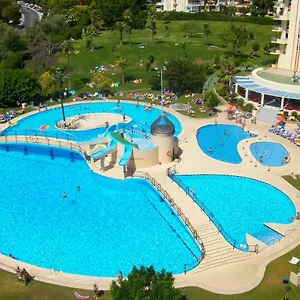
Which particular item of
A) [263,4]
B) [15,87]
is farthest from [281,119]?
[263,4]

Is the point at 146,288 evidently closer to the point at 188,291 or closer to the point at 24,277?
the point at 188,291

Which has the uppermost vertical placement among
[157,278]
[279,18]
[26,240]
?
[279,18]

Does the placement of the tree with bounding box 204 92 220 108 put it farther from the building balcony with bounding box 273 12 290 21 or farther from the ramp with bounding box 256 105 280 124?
the building balcony with bounding box 273 12 290 21

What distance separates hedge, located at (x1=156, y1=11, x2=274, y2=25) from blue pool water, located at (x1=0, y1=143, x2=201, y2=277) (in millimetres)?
86208

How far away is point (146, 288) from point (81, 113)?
142 ft

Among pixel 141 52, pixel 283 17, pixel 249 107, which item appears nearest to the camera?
pixel 249 107

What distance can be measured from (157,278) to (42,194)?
20876mm

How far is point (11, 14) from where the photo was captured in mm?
141125

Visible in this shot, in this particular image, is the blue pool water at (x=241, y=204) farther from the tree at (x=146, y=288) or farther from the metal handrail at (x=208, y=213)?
the tree at (x=146, y=288)

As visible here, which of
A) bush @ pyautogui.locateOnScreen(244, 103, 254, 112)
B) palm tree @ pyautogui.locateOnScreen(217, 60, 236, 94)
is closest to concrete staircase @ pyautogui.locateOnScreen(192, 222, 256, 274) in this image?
bush @ pyautogui.locateOnScreen(244, 103, 254, 112)

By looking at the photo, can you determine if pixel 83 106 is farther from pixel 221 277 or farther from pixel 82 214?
pixel 221 277

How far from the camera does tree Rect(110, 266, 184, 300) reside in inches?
853

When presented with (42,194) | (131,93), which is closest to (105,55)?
(131,93)

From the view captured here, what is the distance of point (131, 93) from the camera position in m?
70.1
